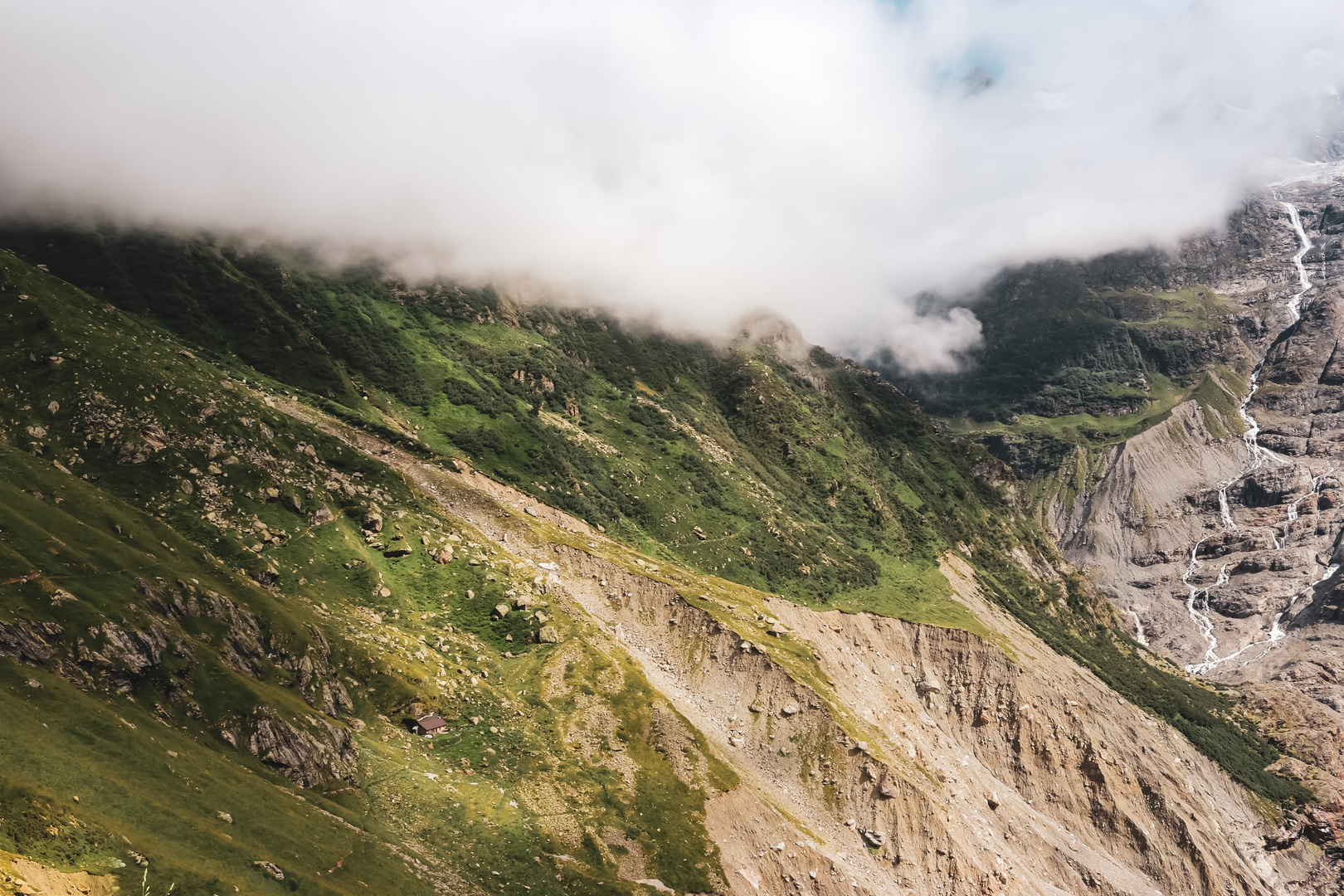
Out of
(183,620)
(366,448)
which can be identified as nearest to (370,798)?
(183,620)

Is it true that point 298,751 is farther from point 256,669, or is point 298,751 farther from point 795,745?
point 795,745

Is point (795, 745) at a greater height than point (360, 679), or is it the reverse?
point (795, 745)

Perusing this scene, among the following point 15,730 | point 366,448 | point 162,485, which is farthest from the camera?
point 366,448

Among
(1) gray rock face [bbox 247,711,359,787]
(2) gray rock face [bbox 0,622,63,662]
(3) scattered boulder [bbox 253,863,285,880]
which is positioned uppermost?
(2) gray rock face [bbox 0,622,63,662]

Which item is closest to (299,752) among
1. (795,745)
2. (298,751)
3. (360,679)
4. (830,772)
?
(298,751)

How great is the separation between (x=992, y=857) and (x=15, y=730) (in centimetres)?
14580

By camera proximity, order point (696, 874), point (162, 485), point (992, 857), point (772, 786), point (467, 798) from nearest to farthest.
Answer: point (467, 798) → point (696, 874) → point (162, 485) → point (772, 786) → point (992, 857)

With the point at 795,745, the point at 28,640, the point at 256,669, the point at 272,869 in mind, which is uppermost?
the point at 795,745

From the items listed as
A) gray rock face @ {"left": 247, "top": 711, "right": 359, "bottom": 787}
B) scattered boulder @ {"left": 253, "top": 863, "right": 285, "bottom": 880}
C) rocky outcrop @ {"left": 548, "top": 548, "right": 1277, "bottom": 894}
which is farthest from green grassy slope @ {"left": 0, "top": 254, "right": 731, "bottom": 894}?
rocky outcrop @ {"left": 548, "top": 548, "right": 1277, "bottom": 894}

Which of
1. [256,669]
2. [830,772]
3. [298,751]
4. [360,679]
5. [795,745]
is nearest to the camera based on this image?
Answer: [298,751]

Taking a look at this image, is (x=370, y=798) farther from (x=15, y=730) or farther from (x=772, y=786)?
(x=772, y=786)

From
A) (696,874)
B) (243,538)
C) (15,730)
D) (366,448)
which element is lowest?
(696,874)

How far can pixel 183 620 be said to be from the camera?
86.6m

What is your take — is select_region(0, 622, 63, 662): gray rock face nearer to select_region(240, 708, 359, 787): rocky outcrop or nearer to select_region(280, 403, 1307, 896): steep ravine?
select_region(240, 708, 359, 787): rocky outcrop
